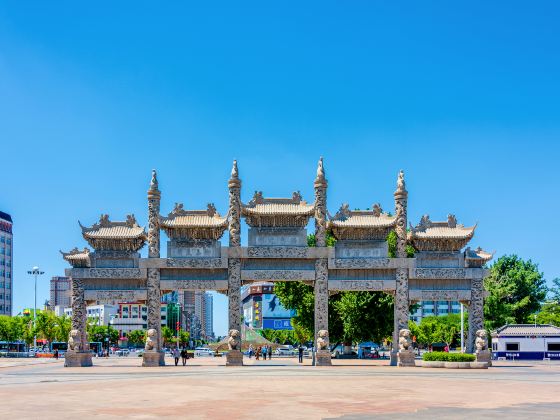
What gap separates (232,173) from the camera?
1914 inches

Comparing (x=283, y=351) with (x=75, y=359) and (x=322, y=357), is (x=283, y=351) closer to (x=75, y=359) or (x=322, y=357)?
(x=322, y=357)

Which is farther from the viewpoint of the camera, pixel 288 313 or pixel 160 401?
pixel 288 313

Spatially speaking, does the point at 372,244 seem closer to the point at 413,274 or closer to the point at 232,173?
the point at 413,274

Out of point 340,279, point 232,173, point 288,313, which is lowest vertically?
point 288,313

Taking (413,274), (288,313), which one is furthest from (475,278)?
(288,313)

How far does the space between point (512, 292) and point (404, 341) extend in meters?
33.5

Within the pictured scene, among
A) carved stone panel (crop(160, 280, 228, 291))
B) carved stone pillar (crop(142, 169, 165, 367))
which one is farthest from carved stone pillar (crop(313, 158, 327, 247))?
carved stone pillar (crop(142, 169, 165, 367))

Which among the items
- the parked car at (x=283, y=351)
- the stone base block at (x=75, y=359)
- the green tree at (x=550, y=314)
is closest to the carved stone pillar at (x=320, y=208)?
the stone base block at (x=75, y=359)

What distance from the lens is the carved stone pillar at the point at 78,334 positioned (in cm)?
4750

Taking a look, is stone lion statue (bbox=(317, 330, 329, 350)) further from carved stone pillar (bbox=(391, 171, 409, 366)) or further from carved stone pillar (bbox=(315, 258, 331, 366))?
carved stone pillar (bbox=(391, 171, 409, 366))

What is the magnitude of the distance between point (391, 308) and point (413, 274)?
395 inches

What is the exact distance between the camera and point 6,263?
147500mm

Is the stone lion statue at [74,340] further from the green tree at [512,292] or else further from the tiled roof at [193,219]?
the green tree at [512,292]

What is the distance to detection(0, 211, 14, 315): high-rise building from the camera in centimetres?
14562
